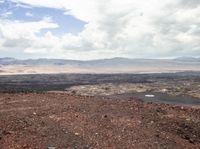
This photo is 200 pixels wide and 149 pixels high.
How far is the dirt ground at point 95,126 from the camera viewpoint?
18334 millimetres

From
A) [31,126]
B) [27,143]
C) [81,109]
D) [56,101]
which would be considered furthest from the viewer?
[56,101]

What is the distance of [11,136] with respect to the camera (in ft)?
62.3

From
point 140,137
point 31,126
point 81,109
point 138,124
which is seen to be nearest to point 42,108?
point 81,109

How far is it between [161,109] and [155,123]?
563 cm

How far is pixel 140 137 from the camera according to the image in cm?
1958

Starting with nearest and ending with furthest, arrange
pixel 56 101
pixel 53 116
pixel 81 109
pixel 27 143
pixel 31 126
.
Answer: pixel 27 143 → pixel 31 126 → pixel 53 116 → pixel 81 109 → pixel 56 101

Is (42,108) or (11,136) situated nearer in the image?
(11,136)

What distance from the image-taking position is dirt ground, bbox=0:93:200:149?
60.2ft

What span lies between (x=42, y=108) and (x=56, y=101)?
396 cm

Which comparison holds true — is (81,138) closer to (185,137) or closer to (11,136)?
(11,136)

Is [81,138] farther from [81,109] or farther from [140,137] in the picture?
[81,109]

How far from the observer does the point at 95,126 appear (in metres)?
21.4

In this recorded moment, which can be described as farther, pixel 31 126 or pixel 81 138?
pixel 31 126

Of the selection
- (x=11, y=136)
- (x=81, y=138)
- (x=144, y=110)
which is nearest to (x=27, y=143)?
(x=11, y=136)
